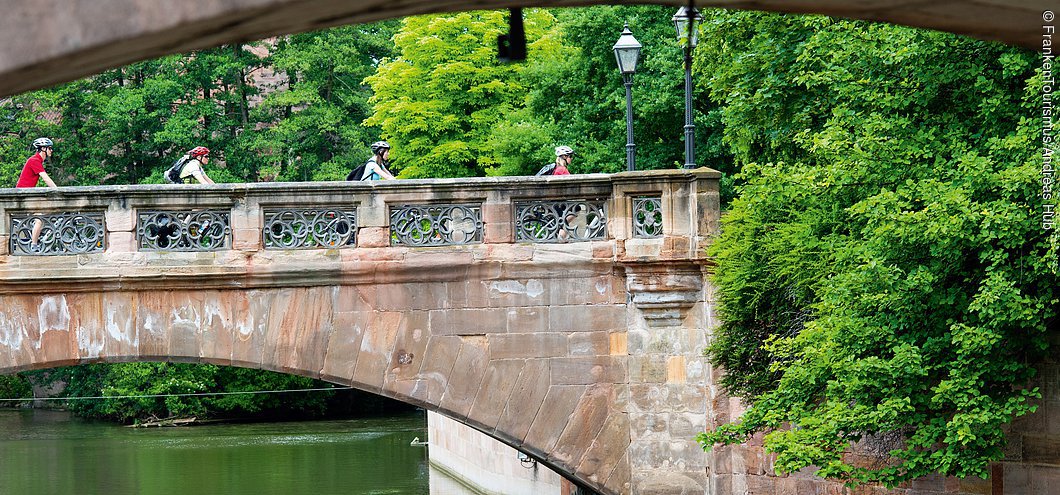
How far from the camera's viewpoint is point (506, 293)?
11.0 meters

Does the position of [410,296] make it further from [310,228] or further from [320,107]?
[320,107]

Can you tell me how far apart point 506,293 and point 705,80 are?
4206mm

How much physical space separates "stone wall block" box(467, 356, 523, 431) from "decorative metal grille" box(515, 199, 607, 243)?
980mm

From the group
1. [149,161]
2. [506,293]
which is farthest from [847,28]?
[149,161]

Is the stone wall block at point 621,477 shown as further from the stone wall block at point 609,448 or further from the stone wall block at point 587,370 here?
the stone wall block at point 587,370

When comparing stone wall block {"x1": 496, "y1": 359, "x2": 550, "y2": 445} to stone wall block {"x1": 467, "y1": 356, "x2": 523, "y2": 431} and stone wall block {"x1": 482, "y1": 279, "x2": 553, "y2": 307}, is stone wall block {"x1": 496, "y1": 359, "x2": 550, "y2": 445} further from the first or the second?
stone wall block {"x1": 482, "y1": 279, "x2": 553, "y2": 307}

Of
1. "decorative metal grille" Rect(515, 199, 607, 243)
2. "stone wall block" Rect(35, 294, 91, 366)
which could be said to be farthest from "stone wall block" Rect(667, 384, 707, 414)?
"stone wall block" Rect(35, 294, 91, 366)

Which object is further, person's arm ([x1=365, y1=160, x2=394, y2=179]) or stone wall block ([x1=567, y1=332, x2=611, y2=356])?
person's arm ([x1=365, y1=160, x2=394, y2=179])

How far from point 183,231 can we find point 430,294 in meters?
2.04

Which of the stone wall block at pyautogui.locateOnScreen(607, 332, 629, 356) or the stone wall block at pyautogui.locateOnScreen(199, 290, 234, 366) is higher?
the stone wall block at pyautogui.locateOnScreen(199, 290, 234, 366)

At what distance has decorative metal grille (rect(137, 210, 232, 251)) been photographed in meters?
10.7

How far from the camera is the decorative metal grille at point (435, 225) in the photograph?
1080cm

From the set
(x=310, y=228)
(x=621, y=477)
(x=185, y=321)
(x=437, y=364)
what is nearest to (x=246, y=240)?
(x=310, y=228)

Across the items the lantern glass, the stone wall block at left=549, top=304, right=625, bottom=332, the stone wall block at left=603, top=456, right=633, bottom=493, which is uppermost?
the lantern glass
